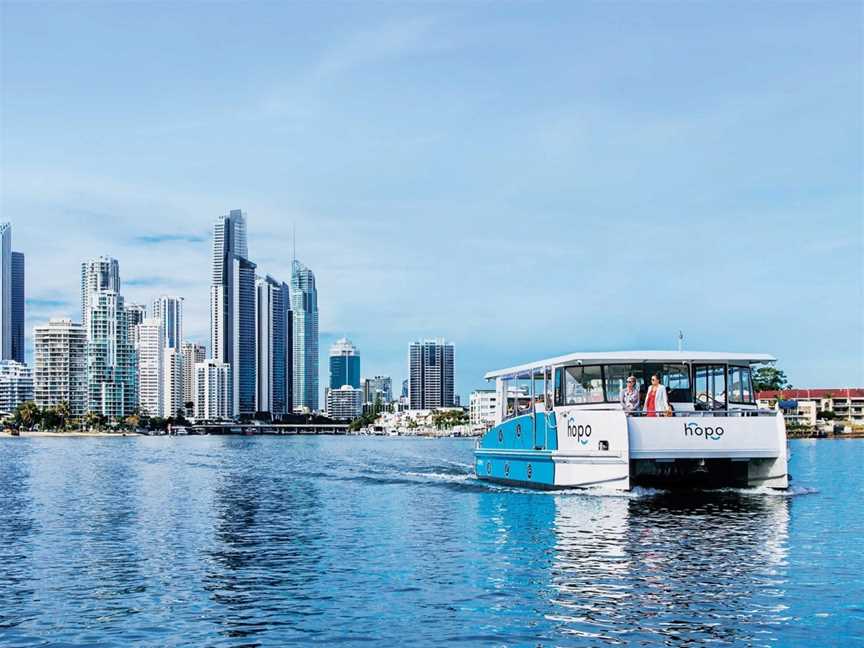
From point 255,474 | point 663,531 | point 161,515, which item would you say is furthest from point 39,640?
point 255,474

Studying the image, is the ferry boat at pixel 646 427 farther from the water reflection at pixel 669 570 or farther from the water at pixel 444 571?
the water reflection at pixel 669 570

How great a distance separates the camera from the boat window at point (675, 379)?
118 ft

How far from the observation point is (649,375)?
3569 cm

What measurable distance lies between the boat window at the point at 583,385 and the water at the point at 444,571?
11.4ft

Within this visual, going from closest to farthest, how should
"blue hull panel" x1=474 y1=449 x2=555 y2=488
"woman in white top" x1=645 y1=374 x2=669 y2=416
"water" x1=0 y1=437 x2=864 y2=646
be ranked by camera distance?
"water" x1=0 y1=437 x2=864 y2=646 → "woman in white top" x1=645 y1=374 x2=669 y2=416 → "blue hull panel" x1=474 y1=449 x2=555 y2=488

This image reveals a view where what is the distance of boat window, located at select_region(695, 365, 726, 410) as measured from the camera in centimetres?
3606

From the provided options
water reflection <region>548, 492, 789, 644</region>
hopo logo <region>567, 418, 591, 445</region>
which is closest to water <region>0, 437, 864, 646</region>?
water reflection <region>548, 492, 789, 644</region>

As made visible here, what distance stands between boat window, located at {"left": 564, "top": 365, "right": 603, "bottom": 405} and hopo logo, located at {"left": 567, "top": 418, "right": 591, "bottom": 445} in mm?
1481

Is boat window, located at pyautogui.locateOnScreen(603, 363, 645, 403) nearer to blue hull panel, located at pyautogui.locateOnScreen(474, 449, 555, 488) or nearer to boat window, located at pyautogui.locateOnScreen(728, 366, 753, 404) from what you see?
blue hull panel, located at pyautogui.locateOnScreen(474, 449, 555, 488)

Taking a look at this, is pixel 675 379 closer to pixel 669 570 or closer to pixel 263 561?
pixel 669 570

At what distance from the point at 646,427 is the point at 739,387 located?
16.8ft

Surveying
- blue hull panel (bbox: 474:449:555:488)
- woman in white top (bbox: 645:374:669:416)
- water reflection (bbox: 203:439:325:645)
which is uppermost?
woman in white top (bbox: 645:374:669:416)

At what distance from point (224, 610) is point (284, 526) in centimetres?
1277

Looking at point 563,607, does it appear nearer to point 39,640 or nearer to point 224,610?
point 224,610
